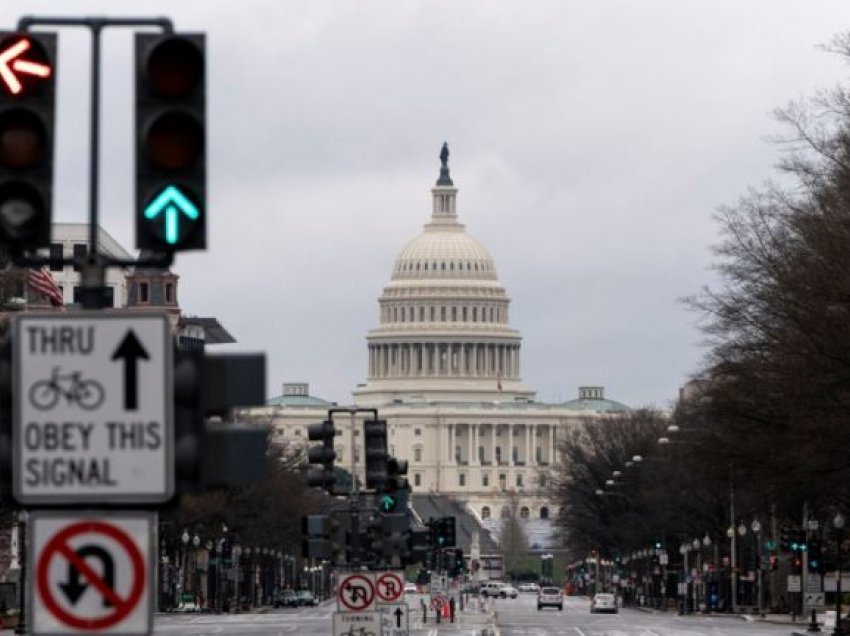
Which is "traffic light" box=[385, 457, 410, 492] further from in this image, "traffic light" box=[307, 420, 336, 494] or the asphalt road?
the asphalt road

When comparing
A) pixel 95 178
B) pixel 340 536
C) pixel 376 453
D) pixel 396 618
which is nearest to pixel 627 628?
pixel 340 536

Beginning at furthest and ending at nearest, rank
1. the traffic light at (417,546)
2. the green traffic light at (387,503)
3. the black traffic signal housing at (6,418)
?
1. the traffic light at (417,546)
2. the green traffic light at (387,503)
3. the black traffic signal housing at (6,418)

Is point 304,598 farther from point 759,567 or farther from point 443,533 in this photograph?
point 443,533

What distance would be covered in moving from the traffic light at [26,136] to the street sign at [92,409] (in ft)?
3.29

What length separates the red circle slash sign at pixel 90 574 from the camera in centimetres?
1728

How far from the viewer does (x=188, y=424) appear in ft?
58.1

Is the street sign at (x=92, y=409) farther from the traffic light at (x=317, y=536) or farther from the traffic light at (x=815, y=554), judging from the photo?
the traffic light at (x=815, y=554)

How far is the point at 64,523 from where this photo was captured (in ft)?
56.5

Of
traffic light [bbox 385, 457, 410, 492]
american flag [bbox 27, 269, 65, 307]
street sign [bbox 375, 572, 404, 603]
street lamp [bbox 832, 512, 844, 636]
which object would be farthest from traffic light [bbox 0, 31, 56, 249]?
american flag [bbox 27, 269, 65, 307]

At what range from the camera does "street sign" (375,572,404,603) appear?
189 ft

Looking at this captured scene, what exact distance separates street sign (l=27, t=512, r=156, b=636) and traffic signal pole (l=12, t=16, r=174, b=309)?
1.82 m

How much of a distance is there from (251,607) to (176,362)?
146147 millimetres

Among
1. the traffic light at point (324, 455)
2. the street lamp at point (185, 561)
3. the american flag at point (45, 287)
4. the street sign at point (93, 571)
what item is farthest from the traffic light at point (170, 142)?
the street lamp at point (185, 561)

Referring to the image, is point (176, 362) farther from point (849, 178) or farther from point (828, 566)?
point (828, 566)
